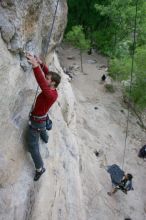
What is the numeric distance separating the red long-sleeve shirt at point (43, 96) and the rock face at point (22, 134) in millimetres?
726

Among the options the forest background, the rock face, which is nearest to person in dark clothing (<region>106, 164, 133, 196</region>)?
the rock face

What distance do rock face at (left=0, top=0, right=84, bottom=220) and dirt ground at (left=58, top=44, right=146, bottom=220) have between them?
2.90m

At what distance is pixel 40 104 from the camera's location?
7762 millimetres

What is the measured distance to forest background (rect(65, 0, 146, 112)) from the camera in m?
Result: 22.0

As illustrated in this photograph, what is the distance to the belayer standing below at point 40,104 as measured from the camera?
23.2 ft

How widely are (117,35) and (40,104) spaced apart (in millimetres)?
21571

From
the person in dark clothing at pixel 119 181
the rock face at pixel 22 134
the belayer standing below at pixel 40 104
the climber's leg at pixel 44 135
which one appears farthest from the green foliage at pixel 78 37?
the belayer standing below at pixel 40 104

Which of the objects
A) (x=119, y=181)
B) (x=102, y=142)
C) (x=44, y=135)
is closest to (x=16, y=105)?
(x=44, y=135)

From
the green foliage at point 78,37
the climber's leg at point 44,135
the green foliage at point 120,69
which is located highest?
the climber's leg at point 44,135

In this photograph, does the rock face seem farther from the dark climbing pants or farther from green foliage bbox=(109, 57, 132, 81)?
green foliage bbox=(109, 57, 132, 81)

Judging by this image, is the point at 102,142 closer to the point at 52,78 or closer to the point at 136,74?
the point at 136,74

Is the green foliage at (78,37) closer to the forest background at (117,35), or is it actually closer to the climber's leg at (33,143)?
the forest background at (117,35)

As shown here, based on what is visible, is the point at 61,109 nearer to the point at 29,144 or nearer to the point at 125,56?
the point at 29,144

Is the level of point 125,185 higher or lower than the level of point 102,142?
higher
